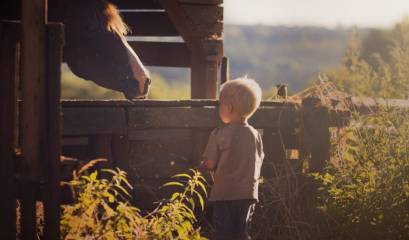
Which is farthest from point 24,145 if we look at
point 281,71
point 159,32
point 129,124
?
point 281,71

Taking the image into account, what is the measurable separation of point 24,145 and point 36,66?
0.46m

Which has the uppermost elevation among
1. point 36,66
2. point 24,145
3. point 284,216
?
point 36,66

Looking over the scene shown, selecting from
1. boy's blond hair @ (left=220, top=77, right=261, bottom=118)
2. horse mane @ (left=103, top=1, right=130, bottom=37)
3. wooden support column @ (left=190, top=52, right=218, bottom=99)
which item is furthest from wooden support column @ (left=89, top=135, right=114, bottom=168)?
wooden support column @ (left=190, top=52, right=218, bottom=99)

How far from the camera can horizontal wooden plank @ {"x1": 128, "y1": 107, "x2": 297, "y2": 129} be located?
20.9ft

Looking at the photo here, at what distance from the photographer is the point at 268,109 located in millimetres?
6766

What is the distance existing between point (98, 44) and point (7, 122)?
3.61 meters

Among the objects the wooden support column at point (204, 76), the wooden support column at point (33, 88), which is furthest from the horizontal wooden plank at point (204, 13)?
the wooden support column at point (33, 88)

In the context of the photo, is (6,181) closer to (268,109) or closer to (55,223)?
(55,223)

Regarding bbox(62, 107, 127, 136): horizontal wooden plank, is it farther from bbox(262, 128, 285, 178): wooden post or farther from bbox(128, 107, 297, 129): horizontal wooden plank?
bbox(262, 128, 285, 178): wooden post

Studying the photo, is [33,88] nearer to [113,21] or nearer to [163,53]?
[113,21]

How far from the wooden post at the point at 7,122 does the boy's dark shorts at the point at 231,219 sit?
135 cm

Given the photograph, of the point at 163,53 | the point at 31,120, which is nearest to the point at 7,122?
the point at 31,120

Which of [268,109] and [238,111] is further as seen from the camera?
[268,109]

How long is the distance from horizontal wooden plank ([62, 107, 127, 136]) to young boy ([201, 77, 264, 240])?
49.3 inches
